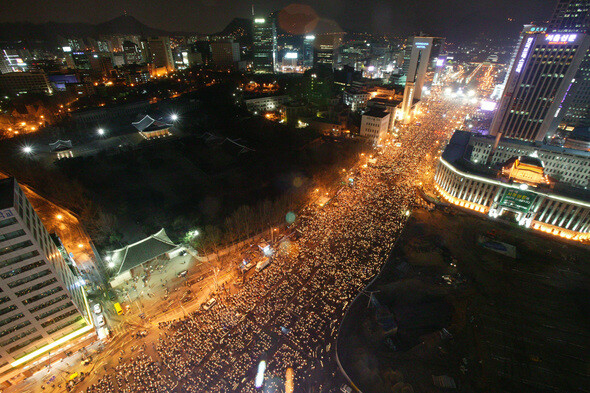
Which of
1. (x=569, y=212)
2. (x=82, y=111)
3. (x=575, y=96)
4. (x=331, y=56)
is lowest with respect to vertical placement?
(x=569, y=212)

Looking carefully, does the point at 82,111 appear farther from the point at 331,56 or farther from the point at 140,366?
the point at 331,56

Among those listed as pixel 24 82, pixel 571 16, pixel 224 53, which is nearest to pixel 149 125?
pixel 24 82

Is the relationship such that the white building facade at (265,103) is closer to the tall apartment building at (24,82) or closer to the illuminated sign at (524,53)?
the illuminated sign at (524,53)

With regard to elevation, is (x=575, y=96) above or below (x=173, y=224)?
above

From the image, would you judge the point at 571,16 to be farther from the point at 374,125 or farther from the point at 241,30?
the point at 241,30

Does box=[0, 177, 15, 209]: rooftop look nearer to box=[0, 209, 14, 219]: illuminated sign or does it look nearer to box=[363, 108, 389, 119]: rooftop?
box=[0, 209, 14, 219]: illuminated sign

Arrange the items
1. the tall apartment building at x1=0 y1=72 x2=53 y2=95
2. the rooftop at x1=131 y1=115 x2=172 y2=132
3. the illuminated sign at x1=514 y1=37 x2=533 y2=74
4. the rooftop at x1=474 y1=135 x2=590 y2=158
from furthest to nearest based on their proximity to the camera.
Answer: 1. the tall apartment building at x1=0 y1=72 x2=53 y2=95
2. the rooftop at x1=131 y1=115 x2=172 y2=132
3. the illuminated sign at x1=514 y1=37 x2=533 y2=74
4. the rooftop at x1=474 y1=135 x2=590 y2=158

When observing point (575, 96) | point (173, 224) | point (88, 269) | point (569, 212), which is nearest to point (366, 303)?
point (173, 224)

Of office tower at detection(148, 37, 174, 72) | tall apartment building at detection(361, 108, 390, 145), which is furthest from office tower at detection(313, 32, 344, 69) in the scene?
office tower at detection(148, 37, 174, 72)
